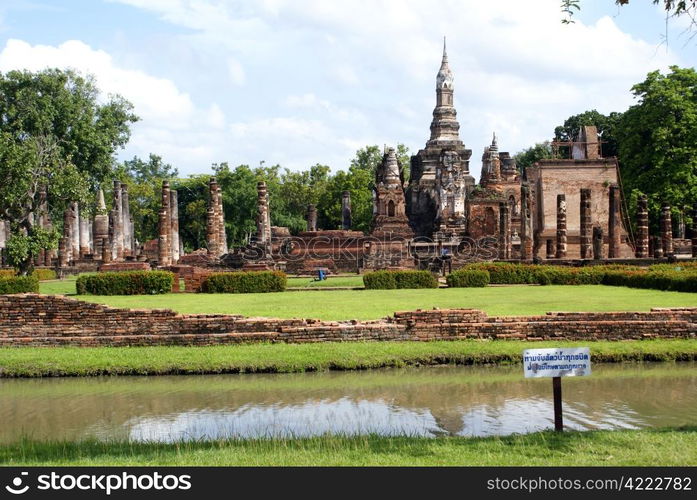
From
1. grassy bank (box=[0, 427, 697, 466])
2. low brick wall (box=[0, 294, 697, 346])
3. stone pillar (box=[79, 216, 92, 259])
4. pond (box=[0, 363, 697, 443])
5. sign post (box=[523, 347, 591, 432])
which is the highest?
stone pillar (box=[79, 216, 92, 259])

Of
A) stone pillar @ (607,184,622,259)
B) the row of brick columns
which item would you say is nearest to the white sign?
stone pillar @ (607,184,622,259)

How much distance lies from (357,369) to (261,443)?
5398 millimetres

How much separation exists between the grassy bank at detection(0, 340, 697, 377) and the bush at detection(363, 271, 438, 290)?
1254 cm

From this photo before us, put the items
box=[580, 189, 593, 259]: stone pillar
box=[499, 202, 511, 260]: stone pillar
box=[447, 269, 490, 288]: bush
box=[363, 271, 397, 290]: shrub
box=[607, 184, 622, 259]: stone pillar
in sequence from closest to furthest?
1. box=[363, 271, 397, 290]: shrub
2. box=[447, 269, 490, 288]: bush
3. box=[580, 189, 593, 259]: stone pillar
4. box=[607, 184, 622, 259]: stone pillar
5. box=[499, 202, 511, 260]: stone pillar

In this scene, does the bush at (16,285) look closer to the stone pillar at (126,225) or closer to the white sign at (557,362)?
the white sign at (557,362)

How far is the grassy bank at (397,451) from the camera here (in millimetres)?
6691

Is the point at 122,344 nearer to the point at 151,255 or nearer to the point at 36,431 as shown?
the point at 36,431

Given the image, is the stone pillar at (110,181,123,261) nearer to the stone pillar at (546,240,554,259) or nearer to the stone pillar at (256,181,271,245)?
the stone pillar at (256,181,271,245)

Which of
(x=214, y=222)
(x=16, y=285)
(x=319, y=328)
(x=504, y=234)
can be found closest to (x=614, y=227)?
(x=504, y=234)

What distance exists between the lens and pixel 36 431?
957 centimetres

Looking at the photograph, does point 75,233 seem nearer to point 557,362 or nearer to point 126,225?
point 126,225

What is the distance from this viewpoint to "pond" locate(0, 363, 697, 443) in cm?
929

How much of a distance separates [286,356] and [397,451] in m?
6.21
